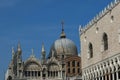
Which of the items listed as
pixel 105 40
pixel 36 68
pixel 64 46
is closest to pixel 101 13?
pixel 105 40

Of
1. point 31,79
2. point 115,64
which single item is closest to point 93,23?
point 115,64

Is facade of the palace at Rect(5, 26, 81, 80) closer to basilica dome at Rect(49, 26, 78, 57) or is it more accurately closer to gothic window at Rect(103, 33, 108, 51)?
basilica dome at Rect(49, 26, 78, 57)

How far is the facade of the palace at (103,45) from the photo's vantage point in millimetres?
37531

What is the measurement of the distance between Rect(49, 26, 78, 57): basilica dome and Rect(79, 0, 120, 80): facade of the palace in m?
27.3

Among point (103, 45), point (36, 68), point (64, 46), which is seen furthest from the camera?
point (64, 46)

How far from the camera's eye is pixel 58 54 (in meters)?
74.2

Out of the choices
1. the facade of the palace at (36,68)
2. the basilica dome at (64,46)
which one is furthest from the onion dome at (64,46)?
the facade of the palace at (36,68)

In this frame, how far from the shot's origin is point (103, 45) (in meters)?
40.9

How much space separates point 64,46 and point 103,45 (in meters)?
36.7

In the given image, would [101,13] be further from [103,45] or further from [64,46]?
[64,46]

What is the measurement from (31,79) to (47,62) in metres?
4.67

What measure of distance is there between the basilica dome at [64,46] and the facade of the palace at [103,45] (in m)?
27.3

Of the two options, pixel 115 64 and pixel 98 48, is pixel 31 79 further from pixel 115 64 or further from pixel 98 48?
pixel 115 64

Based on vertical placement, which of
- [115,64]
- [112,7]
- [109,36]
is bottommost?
[115,64]
